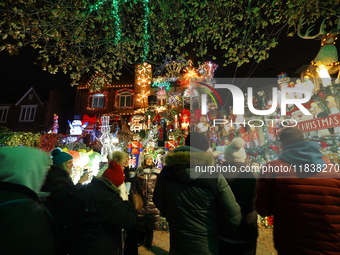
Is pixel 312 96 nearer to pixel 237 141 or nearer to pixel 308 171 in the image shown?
pixel 237 141

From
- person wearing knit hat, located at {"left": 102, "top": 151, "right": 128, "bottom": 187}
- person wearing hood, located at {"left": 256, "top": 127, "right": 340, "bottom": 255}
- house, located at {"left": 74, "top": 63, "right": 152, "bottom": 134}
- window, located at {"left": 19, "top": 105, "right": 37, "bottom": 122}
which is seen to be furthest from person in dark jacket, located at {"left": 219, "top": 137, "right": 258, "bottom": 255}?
window, located at {"left": 19, "top": 105, "right": 37, "bottom": 122}

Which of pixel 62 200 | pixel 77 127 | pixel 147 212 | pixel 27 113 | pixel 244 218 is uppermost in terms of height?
pixel 27 113

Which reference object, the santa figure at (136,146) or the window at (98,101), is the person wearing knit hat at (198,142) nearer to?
the santa figure at (136,146)

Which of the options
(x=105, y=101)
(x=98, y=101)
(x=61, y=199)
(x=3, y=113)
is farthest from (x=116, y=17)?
(x=3, y=113)

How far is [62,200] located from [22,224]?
1.55 meters

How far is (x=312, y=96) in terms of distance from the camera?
302 inches

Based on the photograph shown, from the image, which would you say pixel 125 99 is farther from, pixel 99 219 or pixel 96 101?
pixel 99 219

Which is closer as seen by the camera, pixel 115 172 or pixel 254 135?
pixel 115 172

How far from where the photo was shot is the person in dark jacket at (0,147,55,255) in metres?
0.98

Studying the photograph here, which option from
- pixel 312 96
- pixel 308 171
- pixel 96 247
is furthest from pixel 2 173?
pixel 312 96

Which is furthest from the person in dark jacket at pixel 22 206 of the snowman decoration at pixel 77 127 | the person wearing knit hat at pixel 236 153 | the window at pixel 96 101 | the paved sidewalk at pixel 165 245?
the window at pixel 96 101

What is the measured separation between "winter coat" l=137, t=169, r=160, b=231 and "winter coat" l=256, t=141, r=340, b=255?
3192 mm

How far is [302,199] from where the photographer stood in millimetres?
1791

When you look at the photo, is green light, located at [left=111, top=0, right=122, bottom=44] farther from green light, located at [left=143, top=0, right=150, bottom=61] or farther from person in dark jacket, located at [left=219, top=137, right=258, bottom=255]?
person in dark jacket, located at [left=219, top=137, right=258, bottom=255]
